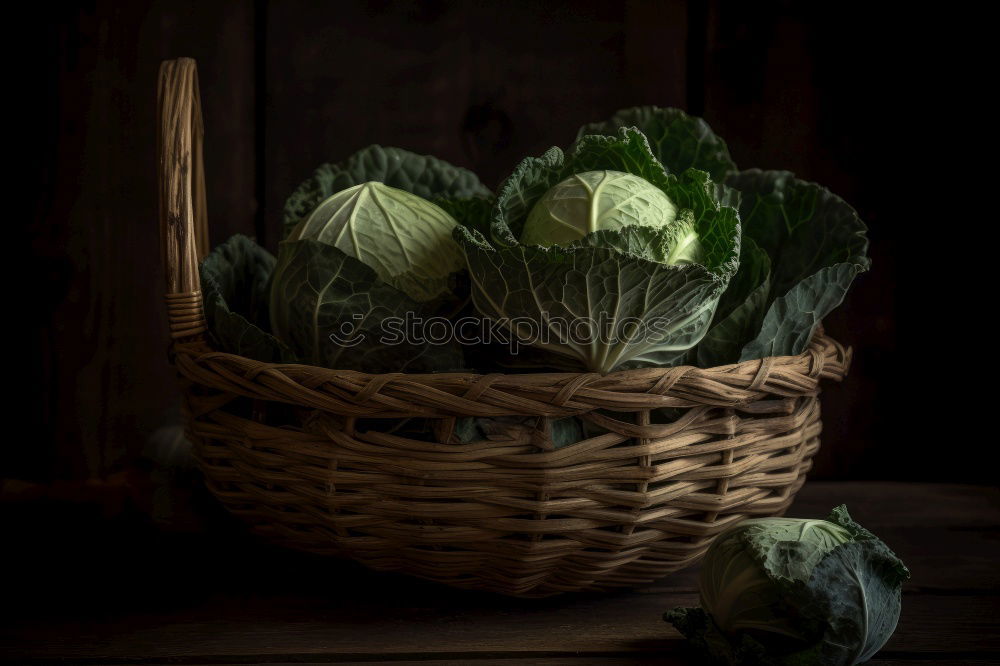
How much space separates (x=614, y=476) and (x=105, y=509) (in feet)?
3.42

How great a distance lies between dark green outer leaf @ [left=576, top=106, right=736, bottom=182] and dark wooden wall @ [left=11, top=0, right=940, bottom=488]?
447mm

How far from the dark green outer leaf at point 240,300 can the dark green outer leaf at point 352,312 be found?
3.0 inches

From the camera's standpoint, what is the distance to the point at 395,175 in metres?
1.77

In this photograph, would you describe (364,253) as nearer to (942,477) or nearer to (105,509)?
(105,509)

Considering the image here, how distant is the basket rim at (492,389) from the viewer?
117 centimetres

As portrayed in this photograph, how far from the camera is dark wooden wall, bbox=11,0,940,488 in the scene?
6.74 feet

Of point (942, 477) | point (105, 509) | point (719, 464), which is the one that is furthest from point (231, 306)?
→ point (942, 477)

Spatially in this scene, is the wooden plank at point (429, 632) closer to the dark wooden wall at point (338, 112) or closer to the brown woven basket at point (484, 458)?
the brown woven basket at point (484, 458)

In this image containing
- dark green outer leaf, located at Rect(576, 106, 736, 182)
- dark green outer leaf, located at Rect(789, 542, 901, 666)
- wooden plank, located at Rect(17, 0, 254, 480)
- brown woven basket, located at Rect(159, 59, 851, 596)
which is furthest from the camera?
wooden plank, located at Rect(17, 0, 254, 480)

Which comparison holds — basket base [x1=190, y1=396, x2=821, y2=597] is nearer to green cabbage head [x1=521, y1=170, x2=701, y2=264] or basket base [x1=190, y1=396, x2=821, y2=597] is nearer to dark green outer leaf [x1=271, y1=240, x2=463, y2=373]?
dark green outer leaf [x1=271, y1=240, x2=463, y2=373]

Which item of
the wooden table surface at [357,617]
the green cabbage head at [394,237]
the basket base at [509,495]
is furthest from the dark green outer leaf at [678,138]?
the wooden table surface at [357,617]

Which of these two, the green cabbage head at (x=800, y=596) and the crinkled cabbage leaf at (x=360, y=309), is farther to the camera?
the crinkled cabbage leaf at (x=360, y=309)

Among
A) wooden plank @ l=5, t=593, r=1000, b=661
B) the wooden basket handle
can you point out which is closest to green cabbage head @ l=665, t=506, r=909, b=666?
wooden plank @ l=5, t=593, r=1000, b=661

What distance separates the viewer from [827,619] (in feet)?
3.53
